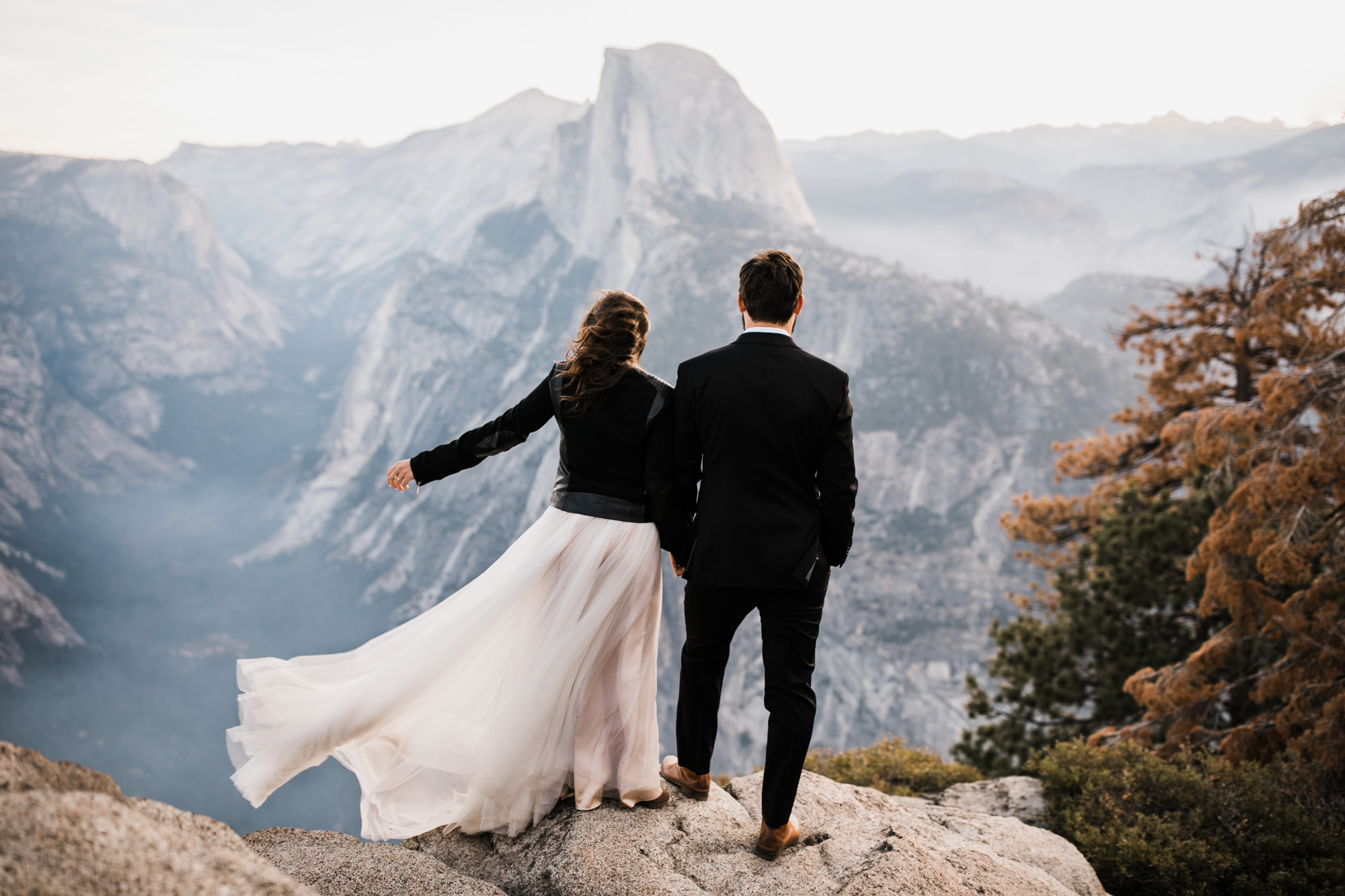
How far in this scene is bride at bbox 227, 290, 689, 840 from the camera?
3324 millimetres

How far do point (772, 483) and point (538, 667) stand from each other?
1.44 m

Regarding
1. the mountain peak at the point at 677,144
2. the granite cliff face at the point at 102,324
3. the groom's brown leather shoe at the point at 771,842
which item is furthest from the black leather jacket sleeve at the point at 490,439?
the granite cliff face at the point at 102,324

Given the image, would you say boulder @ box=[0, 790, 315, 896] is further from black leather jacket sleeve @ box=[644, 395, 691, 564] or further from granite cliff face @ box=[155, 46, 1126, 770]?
granite cliff face @ box=[155, 46, 1126, 770]

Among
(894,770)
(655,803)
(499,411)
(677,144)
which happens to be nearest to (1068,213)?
(677,144)

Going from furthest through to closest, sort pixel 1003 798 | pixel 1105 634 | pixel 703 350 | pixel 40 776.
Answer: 1. pixel 703 350
2. pixel 1105 634
3. pixel 1003 798
4. pixel 40 776

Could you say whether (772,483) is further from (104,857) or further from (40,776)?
(40,776)

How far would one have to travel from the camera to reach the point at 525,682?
340cm

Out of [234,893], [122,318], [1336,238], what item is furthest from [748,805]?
[122,318]

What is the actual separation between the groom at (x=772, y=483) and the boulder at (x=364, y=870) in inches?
53.4

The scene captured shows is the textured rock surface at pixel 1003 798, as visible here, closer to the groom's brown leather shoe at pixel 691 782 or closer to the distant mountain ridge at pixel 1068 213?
the groom's brown leather shoe at pixel 691 782

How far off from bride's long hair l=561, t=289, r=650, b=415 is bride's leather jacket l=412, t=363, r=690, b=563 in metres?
0.05

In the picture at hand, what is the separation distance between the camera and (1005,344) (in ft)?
252

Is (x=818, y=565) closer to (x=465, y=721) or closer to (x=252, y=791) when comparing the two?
(x=465, y=721)

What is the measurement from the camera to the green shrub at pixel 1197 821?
4332mm
